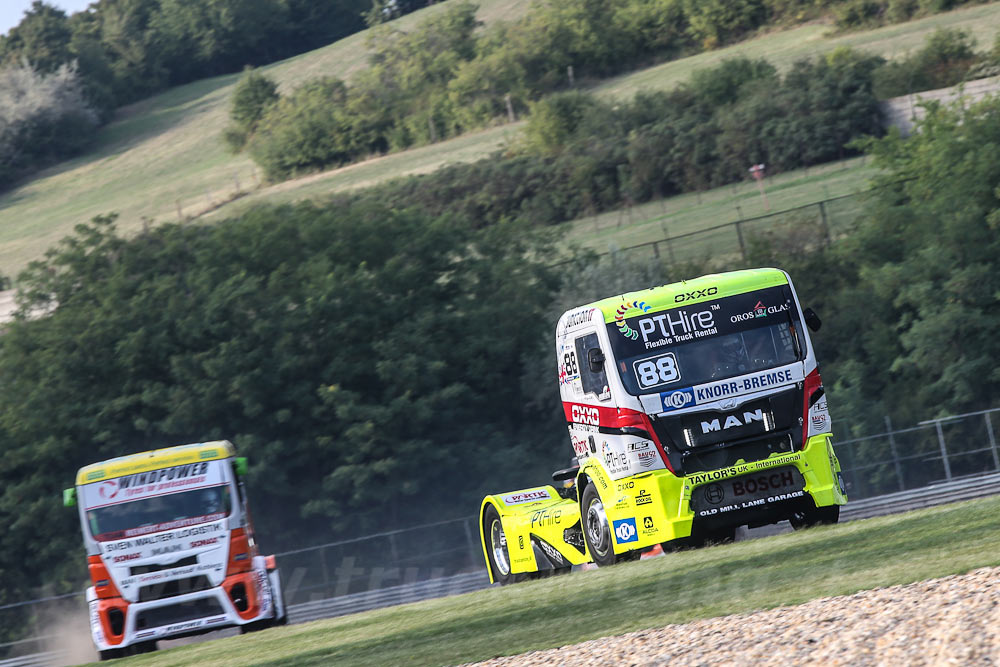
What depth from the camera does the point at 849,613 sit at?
8500mm

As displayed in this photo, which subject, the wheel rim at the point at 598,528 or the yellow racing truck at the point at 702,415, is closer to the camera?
the yellow racing truck at the point at 702,415

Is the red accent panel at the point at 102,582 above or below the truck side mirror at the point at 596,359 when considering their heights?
below

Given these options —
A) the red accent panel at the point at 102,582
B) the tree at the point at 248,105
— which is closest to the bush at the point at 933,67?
the red accent panel at the point at 102,582

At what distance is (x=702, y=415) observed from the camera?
582 inches

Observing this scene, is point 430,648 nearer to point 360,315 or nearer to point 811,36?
point 360,315

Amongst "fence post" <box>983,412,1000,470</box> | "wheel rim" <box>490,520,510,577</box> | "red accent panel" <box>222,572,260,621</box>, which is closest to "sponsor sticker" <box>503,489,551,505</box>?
"wheel rim" <box>490,520,510,577</box>

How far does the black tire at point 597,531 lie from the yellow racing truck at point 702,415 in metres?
0.03

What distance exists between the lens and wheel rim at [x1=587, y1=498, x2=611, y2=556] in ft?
49.9

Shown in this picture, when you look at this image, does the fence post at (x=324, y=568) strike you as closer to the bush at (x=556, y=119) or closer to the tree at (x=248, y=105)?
the bush at (x=556, y=119)

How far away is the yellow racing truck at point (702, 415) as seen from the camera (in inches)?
579

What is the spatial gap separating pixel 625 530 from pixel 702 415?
1485mm

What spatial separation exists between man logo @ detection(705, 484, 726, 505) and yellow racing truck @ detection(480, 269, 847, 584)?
0.01 metres

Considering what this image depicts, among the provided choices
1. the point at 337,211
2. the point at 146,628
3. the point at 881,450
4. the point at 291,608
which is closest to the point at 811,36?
the point at 337,211

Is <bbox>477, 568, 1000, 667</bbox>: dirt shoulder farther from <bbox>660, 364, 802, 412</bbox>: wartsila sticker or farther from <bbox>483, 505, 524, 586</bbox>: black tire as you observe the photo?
<bbox>483, 505, 524, 586</bbox>: black tire
